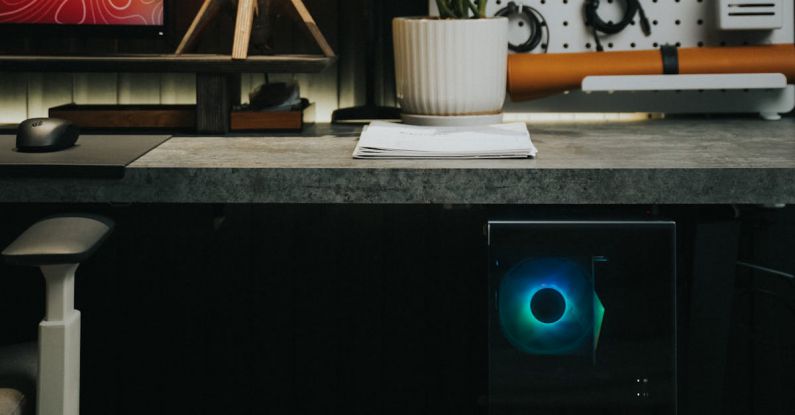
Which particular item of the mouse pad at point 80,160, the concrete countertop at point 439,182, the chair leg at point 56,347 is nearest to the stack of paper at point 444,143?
the concrete countertop at point 439,182

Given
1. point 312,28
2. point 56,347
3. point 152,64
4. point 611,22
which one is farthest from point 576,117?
point 56,347

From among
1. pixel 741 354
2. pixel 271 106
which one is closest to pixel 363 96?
pixel 271 106

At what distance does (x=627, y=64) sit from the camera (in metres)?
1.60

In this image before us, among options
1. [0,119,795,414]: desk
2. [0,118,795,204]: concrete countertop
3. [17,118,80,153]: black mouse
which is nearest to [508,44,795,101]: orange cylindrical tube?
[0,119,795,414]: desk

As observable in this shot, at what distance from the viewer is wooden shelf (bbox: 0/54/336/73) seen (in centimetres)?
146

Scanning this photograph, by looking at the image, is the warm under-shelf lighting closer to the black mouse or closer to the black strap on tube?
the black strap on tube

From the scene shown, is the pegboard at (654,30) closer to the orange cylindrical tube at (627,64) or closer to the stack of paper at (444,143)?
the orange cylindrical tube at (627,64)

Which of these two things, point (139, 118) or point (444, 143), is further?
point (139, 118)

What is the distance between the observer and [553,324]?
118 centimetres

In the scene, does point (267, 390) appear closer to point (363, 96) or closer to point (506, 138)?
point (363, 96)

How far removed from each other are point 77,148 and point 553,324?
70cm

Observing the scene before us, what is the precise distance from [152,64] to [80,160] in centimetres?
36

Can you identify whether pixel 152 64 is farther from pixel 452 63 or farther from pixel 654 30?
pixel 654 30

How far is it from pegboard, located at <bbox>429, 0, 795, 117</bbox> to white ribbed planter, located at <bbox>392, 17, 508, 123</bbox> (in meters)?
0.27
